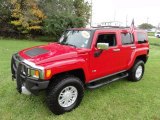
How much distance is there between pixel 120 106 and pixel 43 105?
5.80 feet

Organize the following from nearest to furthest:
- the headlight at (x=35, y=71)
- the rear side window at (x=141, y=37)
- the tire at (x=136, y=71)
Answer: the headlight at (x=35, y=71) < the tire at (x=136, y=71) < the rear side window at (x=141, y=37)

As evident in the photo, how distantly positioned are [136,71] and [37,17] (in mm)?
15693

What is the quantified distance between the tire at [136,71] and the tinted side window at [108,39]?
1.42 meters

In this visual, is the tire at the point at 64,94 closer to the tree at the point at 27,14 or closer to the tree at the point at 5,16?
the tree at the point at 27,14

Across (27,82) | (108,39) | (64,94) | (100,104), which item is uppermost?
(108,39)

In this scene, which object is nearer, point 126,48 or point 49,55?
point 49,55

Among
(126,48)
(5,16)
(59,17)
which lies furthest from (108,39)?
(5,16)

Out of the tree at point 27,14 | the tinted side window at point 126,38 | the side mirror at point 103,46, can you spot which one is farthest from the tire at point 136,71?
the tree at point 27,14

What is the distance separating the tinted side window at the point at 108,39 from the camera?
15.2 ft

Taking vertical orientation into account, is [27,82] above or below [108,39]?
below

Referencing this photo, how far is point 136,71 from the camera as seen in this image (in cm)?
612

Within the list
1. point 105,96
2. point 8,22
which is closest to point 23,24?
point 8,22

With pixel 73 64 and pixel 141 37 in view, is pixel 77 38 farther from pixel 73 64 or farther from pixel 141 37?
pixel 141 37

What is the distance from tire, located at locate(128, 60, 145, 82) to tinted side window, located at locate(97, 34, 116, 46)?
4.66 feet
